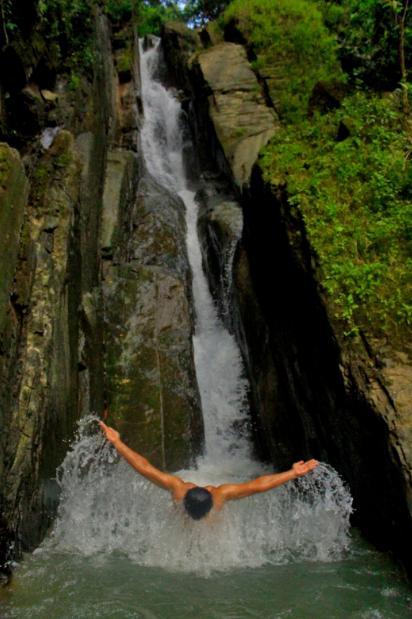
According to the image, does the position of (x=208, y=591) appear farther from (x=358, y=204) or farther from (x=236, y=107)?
(x=236, y=107)

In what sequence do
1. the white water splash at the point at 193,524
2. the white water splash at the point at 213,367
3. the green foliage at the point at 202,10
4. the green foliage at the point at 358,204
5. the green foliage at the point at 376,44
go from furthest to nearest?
1. the green foliage at the point at 202,10
2. the green foliage at the point at 376,44
3. the white water splash at the point at 213,367
4. the green foliage at the point at 358,204
5. the white water splash at the point at 193,524

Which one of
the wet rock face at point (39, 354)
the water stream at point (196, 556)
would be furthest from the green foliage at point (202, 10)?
the water stream at point (196, 556)

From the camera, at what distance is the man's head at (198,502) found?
5.35m

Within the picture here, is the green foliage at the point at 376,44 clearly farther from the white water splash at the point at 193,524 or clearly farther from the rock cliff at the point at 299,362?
the white water splash at the point at 193,524

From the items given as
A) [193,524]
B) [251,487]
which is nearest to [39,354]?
[193,524]

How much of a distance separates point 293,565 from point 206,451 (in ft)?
13.0

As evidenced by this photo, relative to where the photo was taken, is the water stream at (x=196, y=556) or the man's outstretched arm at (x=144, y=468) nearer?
the water stream at (x=196, y=556)

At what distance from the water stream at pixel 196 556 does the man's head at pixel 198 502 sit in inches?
9.9

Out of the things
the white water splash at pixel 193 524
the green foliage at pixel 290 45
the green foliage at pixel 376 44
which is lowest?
the white water splash at pixel 193 524

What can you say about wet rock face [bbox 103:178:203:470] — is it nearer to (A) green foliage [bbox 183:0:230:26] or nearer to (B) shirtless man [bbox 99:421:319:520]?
(B) shirtless man [bbox 99:421:319:520]

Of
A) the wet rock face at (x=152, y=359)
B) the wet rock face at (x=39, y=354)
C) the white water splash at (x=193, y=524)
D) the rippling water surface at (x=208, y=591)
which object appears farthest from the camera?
the wet rock face at (x=152, y=359)

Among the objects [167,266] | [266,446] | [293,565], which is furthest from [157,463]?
[167,266]

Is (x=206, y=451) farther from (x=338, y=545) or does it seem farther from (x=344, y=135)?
(x=344, y=135)

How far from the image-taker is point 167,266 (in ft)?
38.5
